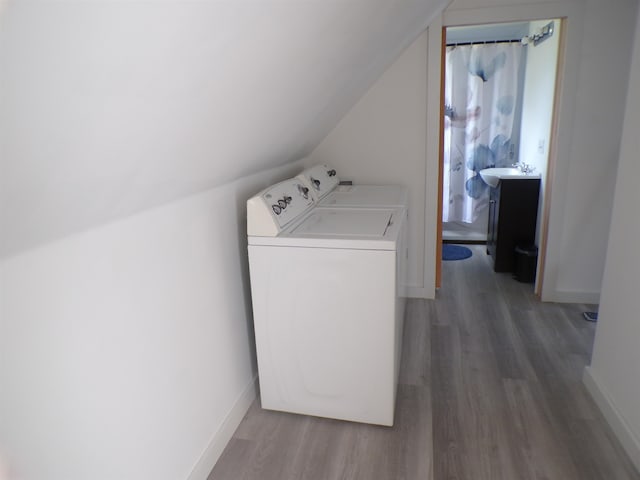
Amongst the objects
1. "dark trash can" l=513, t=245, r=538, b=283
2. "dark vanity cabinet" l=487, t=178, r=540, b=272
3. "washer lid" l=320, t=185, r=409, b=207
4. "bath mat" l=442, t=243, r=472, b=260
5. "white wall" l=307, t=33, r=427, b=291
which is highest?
"white wall" l=307, t=33, r=427, b=291

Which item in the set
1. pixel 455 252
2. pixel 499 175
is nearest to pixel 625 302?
pixel 499 175

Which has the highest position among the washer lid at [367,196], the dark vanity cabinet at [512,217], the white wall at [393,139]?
the white wall at [393,139]

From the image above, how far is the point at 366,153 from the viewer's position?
303 cm

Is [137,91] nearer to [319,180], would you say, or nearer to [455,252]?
[319,180]

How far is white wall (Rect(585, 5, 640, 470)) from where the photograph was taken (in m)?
1.66

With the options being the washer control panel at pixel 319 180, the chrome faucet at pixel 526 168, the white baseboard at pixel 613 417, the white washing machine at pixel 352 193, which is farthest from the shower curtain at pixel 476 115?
the white baseboard at pixel 613 417

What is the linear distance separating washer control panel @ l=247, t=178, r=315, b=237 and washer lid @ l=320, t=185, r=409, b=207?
0.43 metres

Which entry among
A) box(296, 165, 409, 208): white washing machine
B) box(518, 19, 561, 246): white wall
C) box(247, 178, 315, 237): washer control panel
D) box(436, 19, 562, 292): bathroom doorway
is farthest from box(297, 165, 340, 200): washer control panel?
box(518, 19, 561, 246): white wall

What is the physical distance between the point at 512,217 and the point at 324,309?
2392mm

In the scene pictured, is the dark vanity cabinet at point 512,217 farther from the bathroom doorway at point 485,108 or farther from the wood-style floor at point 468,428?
the wood-style floor at point 468,428

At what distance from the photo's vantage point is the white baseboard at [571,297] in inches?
117

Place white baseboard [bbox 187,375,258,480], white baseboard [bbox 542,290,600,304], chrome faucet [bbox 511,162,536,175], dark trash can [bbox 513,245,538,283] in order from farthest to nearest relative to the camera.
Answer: chrome faucet [bbox 511,162,536,175] < dark trash can [bbox 513,245,538,283] < white baseboard [bbox 542,290,600,304] < white baseboard [bbox 187,375,258,480]

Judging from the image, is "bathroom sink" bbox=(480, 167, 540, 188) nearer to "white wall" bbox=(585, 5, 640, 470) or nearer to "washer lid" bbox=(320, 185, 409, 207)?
"washer lid" bbox=(320, 185, 409, 207)

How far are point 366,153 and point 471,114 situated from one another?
5.88ft
